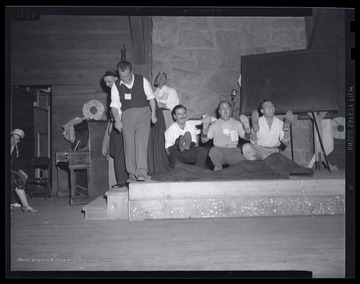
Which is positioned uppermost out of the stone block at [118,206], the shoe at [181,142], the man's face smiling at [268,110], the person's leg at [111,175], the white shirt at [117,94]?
the white shirt at [117,94]

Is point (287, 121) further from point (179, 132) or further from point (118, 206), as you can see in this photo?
point (118, 206)

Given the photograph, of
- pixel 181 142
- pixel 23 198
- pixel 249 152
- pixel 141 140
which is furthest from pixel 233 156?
pixel 23 198

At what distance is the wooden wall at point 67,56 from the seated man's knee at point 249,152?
236 centimetres

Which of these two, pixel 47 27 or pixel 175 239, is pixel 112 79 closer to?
pixel 47 27

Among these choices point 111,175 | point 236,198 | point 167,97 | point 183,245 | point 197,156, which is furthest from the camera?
point 167,97

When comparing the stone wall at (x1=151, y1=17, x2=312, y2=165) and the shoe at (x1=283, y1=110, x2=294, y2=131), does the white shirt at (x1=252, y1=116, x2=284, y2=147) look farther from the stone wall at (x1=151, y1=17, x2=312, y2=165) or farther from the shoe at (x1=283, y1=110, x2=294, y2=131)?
the stone wall at (x1=151, y1=17, x2=312, y2=165)

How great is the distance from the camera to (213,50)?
486 centimetres

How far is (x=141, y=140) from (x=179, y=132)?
0.48 m

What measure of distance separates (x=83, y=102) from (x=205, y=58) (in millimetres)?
1853

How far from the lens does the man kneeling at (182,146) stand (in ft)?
10.5

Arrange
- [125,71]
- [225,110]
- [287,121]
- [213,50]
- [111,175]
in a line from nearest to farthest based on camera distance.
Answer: [125,71] < [287,121] < [225,110] < [111,175] < [213,50]

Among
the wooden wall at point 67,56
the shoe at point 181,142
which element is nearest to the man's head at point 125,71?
the shoe at point 181,142

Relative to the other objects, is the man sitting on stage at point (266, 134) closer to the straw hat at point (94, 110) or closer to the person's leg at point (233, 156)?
the person's leg at point (233, 156)

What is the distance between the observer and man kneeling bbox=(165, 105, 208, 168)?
3197 millimetres
